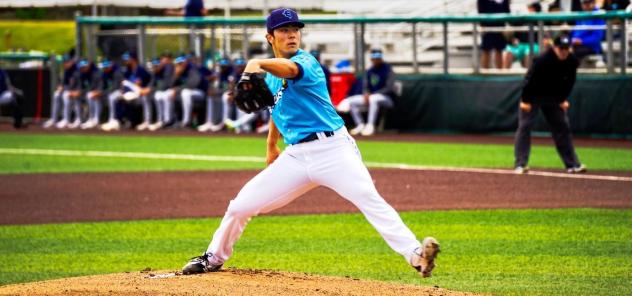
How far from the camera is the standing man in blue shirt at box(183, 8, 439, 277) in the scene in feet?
23.1

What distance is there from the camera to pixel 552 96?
49.1 ft

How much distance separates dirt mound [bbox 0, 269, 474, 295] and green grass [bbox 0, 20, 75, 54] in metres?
36.6

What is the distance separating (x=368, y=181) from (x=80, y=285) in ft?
6.52

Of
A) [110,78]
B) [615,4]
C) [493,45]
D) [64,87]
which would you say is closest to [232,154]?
[493,45]

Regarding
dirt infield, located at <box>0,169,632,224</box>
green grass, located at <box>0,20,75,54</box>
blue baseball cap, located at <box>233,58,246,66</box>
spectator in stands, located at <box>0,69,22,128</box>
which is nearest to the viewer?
dirt infield, located at <box>0,169,632,224</box>

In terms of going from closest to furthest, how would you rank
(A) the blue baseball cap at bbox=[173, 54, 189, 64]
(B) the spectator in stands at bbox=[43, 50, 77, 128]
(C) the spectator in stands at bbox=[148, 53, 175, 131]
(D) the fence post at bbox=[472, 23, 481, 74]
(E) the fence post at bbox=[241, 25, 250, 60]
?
(D) the fence post at bbox=[472, 23, 481, 74]
(A) the blue baseball cap at bbox=[173, 54, 189, 64]
(E) the fence post at bbox=[241, 25, 250, 60]
(C) the spectator in stands at bbox=[148, 53, 175, 131]
(B) the spectator in stands at bbox=[43, 50, 77, 128]

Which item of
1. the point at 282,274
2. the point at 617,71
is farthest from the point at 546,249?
the point at 617,71

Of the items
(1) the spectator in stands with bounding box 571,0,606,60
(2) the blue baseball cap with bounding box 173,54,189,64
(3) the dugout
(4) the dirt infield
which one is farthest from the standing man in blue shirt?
(3) the dugout

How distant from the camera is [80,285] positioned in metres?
7.31

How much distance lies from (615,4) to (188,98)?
376 inches

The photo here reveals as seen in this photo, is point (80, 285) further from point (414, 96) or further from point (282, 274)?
point (414, 96)

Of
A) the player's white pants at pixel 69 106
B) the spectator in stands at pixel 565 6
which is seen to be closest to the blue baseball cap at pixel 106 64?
the player's white pants at pixel 69 106

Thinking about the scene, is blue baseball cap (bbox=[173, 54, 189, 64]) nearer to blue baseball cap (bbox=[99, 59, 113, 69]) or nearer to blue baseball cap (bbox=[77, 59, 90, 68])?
blue baseball cap (bbox=[99, 59, 113, 69])

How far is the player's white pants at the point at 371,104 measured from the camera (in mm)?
22688
